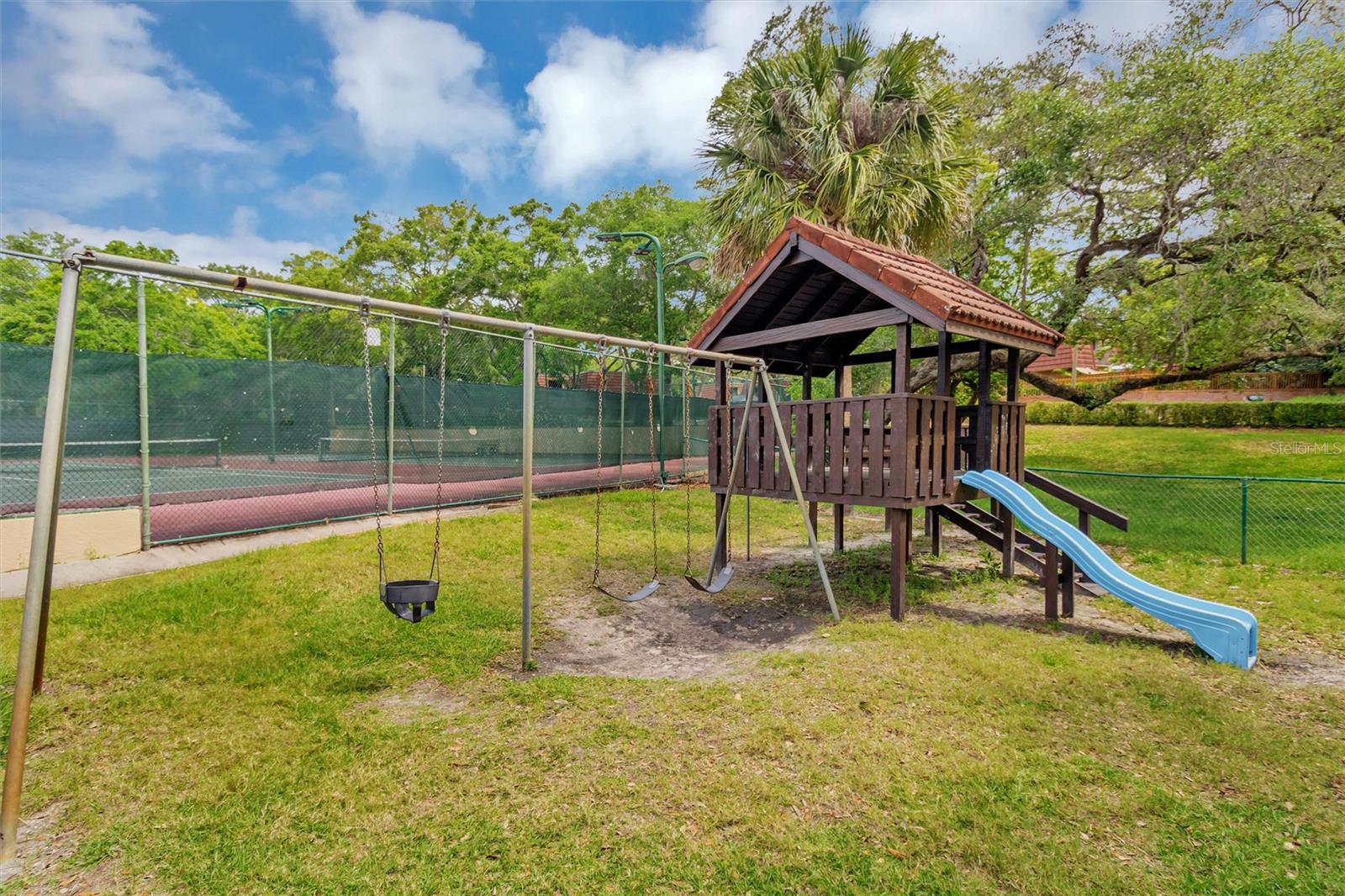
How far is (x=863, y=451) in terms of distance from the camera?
→ 6.20 meters

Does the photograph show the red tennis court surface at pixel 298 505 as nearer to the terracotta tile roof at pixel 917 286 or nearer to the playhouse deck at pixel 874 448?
the playhouse deck at pixel 874 448

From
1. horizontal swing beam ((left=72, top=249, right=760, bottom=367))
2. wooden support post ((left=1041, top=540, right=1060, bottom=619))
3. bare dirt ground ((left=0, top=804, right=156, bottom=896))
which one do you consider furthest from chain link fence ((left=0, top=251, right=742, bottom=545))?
wooden support post ((left=1041, top=540, right=1060, bottom=619))

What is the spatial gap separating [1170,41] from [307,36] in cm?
2075

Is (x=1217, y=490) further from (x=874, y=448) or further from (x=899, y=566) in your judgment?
(x=874, y=448)

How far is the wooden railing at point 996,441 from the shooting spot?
6.60 m

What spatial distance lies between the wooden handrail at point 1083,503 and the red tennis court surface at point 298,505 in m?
4.45

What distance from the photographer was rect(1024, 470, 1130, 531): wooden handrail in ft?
21.4

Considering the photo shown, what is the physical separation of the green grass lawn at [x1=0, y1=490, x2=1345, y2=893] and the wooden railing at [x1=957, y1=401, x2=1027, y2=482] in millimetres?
2047

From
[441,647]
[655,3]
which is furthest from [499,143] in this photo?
[441,647]

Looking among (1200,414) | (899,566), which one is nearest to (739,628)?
(899,566)

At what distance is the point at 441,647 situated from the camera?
4781 mm

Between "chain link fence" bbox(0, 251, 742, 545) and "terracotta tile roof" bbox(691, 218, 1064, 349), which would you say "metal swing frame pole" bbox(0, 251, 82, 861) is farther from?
"terracotta tile roof" bbox(691, 218, 1064, 349)

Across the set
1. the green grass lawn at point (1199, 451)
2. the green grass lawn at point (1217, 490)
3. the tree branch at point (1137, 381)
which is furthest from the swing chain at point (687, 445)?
the green grass lawn at point (1199, 451)

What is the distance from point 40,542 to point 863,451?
564 cm
